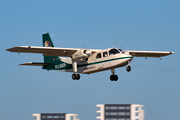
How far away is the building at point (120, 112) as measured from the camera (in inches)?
6058

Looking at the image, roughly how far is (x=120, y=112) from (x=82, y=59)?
133182mm

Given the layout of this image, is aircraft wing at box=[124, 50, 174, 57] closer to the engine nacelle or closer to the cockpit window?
the cockpit window

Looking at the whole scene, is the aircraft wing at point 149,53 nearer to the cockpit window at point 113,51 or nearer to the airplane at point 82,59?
the airplane at point 82,59

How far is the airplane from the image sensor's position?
35.4m

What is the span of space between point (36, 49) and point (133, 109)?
12494cm

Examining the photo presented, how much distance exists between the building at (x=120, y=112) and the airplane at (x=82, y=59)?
4486 inches

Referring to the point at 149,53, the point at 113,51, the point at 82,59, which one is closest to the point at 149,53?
the point at 149,53

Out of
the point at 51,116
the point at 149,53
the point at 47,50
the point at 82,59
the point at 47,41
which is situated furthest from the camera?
the point at 51,116

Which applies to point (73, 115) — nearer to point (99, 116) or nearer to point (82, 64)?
point (99, 116)

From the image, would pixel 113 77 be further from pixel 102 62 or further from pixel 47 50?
pixel 47 50

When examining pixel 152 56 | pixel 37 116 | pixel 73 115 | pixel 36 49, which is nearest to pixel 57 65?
pixel 36 49

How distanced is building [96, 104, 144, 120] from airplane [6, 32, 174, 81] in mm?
113934

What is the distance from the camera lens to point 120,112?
168 meters

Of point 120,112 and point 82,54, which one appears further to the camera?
point 120,112
